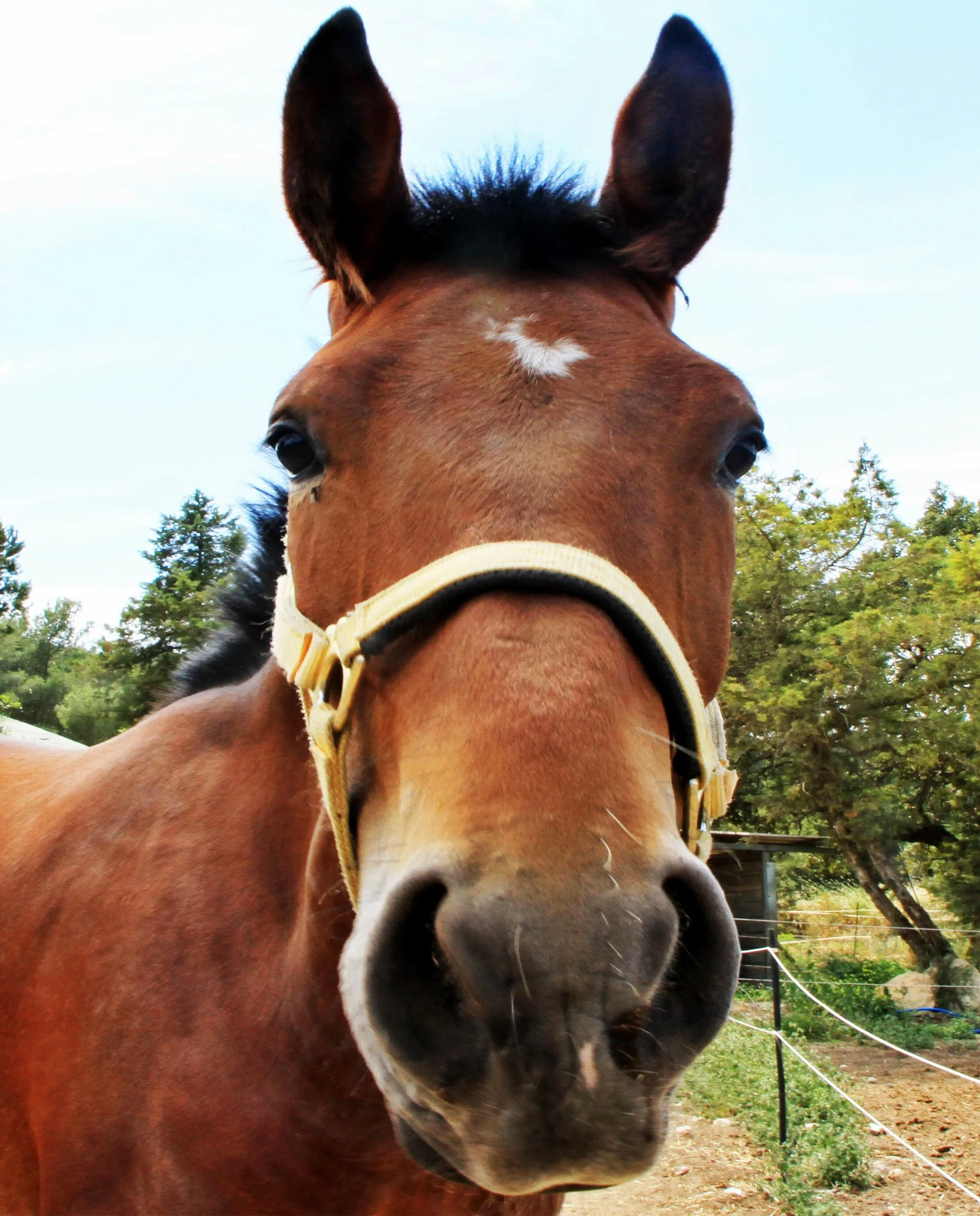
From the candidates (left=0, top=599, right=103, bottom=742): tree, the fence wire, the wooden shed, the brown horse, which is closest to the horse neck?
the brown horse

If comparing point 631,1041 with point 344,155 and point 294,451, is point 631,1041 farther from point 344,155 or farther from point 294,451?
point 344,155

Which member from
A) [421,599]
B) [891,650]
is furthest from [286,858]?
[891,650]

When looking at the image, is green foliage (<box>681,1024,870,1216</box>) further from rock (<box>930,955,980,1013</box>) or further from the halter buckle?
rock (<box>930,955,980,1013</box>)

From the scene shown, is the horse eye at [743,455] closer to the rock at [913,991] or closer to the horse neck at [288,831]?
the horse neck at [288,831]

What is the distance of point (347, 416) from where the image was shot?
1756 millimetres

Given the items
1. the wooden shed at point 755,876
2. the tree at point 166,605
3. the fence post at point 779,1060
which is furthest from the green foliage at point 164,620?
the wooden shed at point 755,876

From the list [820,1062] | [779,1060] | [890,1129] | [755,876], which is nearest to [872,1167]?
[890,1129]

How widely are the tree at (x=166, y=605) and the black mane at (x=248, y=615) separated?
240 cm

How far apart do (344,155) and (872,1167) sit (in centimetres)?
776

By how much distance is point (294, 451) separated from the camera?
6.30ft

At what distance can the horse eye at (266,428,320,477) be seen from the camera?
6.20 feet

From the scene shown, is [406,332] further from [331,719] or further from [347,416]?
[331,719]

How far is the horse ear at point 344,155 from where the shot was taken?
2021 mm

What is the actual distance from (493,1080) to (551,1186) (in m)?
0.19
